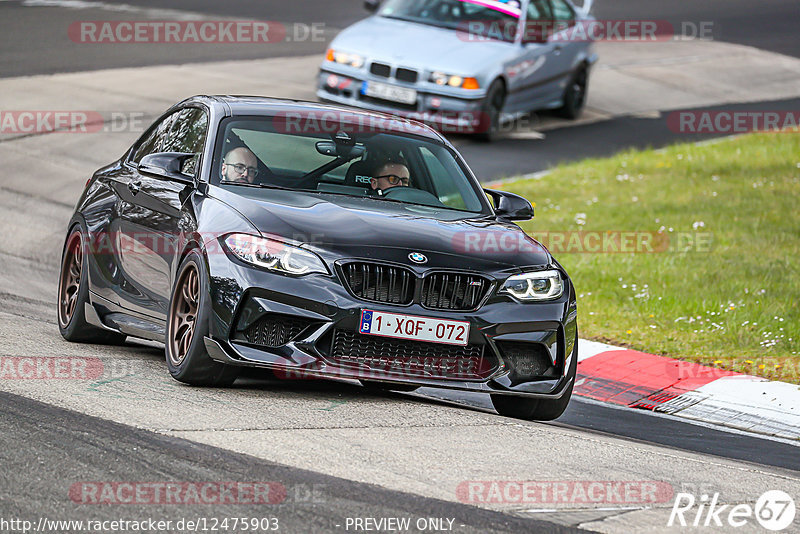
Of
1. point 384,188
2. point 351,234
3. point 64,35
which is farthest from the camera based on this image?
point 64,35

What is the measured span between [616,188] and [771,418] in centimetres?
829

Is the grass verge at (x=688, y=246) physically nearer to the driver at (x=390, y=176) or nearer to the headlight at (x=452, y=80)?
the headlight at (x=452, y=80)

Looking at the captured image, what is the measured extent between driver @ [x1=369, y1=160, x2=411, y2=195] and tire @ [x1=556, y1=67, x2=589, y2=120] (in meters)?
13.3

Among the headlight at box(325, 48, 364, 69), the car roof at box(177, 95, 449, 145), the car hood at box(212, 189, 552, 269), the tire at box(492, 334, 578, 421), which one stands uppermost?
the car roof at box(177, 95, 449, 145)

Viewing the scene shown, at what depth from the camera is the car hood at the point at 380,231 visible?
22.3 feet

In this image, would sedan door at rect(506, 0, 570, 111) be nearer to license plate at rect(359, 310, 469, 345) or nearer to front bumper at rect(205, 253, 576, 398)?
front bumper at rect(205, 253, 576, 398)

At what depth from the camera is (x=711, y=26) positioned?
33344mm

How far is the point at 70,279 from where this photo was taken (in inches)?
356

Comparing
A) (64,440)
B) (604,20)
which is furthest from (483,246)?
(604,20)

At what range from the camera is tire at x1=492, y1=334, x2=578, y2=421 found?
743cm

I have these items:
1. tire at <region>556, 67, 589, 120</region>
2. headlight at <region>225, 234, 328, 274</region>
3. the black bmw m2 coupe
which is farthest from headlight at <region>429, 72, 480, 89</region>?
headlight at <region>225, 234, 328, 274</region>

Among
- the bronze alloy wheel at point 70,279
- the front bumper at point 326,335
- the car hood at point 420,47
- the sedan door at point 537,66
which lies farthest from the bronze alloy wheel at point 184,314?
the sedan door at point 537,66

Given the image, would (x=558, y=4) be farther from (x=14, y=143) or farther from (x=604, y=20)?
(x=604, y=20)

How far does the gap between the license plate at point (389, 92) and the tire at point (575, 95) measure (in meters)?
4.09
